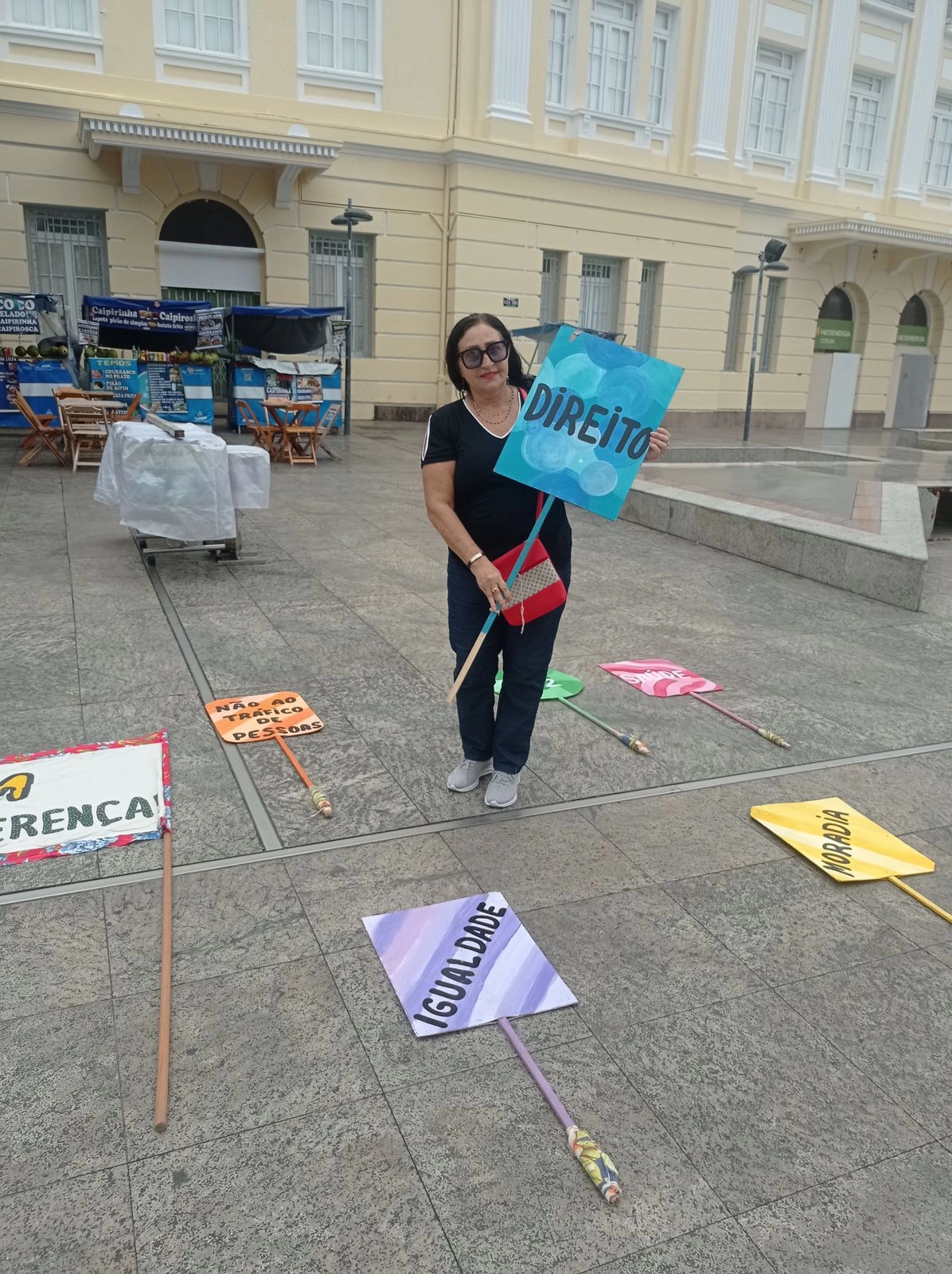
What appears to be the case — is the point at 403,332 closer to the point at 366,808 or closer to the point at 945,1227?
the point at 366,808

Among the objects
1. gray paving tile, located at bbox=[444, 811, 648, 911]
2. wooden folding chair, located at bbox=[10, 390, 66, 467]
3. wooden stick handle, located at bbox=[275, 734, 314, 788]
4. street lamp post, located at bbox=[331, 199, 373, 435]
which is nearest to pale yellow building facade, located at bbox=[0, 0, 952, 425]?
street lamp post, located at bbox=[331, 199, 373, 435]

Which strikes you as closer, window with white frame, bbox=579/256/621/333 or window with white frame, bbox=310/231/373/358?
window with white frame, bbox=310/231/373/358

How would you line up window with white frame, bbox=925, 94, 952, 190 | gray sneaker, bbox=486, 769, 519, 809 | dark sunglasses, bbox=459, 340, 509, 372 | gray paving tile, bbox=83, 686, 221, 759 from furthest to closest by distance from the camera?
1. window with white frame, bbox=925, 94, 952, 190
2. gray paving tile, bbox=83, 686, 221, 759
3. gray sneaker, bbox=486, 769, 519, 809
4. dark sunglasses, bbox=459, 340, 509, 372

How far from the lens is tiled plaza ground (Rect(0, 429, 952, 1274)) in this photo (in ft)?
6.70

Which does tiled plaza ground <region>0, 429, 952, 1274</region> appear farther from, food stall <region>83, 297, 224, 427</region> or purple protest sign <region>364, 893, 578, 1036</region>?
food stall <region>83, 297, 224, 427</region>

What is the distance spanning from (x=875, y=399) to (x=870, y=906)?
27.3 m

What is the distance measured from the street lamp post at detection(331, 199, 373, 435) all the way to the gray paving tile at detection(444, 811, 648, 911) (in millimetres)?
14517

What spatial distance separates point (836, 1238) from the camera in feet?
6.72

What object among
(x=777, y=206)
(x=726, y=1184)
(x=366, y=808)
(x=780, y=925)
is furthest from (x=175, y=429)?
(x=777, y=206)

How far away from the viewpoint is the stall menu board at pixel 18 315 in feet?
46.9

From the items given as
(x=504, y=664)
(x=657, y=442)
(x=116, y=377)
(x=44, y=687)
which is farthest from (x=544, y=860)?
(x=116, y=377)

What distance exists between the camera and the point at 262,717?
4656 millimetres

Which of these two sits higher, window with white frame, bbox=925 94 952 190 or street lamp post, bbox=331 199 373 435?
window with white frame, bbox=925 94 952 190

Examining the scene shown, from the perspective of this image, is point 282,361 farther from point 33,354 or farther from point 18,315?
point 33,354
